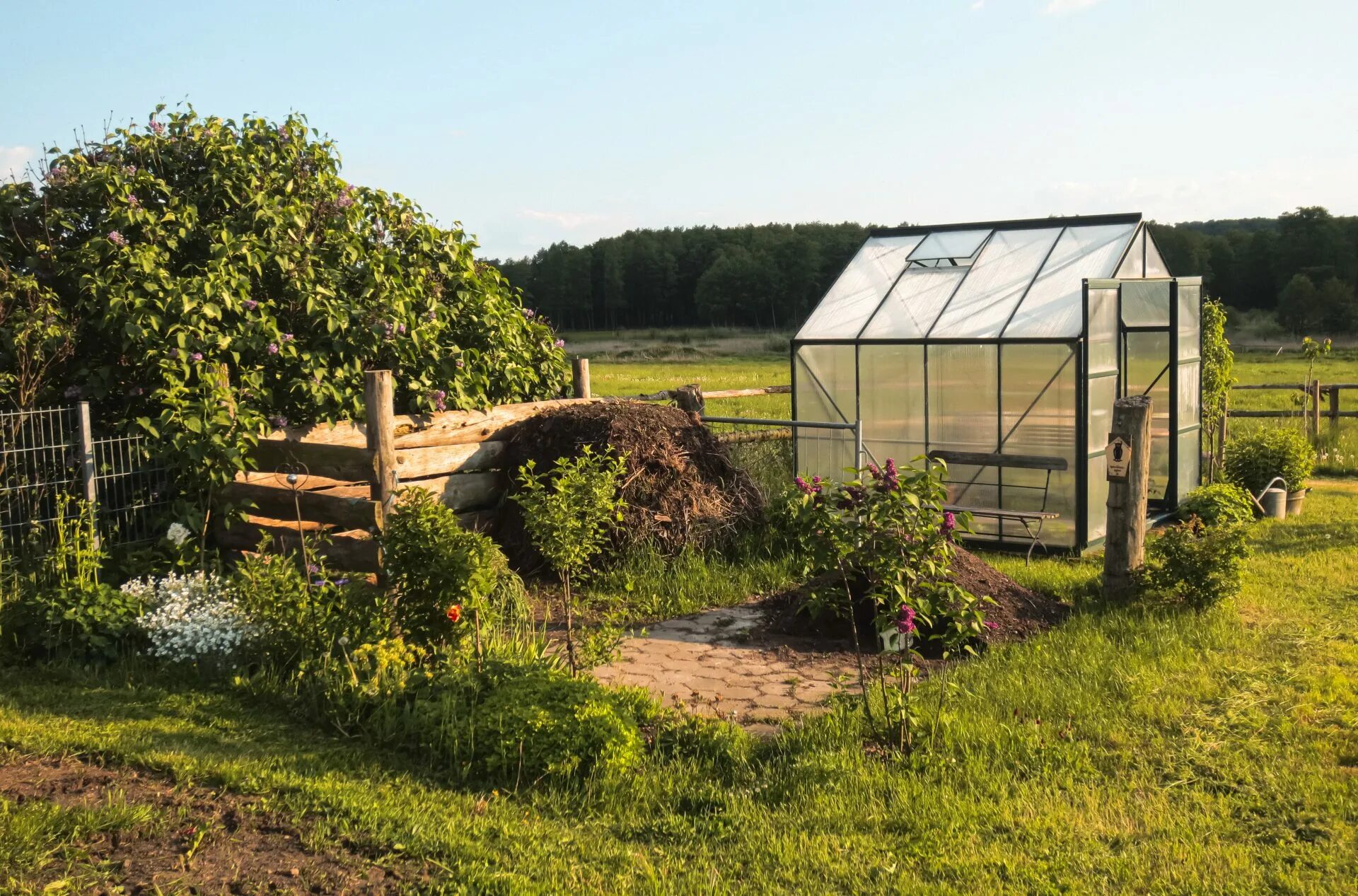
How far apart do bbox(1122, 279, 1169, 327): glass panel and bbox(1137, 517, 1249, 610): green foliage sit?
14.6 feet

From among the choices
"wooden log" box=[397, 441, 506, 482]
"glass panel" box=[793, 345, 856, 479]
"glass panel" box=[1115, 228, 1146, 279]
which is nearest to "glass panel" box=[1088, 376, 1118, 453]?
"glass panel" box=[1115, 228, 1146, 279]

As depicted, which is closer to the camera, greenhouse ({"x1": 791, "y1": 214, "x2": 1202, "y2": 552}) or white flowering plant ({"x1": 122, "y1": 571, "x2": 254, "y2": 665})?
white flowering plant ({"x1": 122, "y1": 571, "x2": 254, "y2": 665})

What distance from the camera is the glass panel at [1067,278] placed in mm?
11164

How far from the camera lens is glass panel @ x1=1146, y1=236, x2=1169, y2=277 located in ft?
41.6

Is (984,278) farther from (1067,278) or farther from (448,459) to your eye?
(448,459)

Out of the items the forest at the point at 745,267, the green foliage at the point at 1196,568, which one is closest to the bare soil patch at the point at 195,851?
the green foliage at the point at 1196,568

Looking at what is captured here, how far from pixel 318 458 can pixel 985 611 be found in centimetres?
493

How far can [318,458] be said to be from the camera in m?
7.98

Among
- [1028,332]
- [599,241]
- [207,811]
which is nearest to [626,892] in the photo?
[207,811]

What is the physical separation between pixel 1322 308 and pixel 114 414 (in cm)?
5133

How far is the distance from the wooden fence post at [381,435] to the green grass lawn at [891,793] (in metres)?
1.76

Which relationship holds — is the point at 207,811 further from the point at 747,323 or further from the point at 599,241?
the point at 599,241

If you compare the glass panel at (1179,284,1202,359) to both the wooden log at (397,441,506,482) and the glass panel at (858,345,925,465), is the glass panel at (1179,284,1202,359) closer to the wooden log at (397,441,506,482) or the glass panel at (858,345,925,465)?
the glass panel at (858,345,925,465)

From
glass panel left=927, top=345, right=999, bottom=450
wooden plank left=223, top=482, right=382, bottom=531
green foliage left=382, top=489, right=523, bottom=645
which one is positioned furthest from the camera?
glass panel left=927, top=345, right=999, bottom=450
